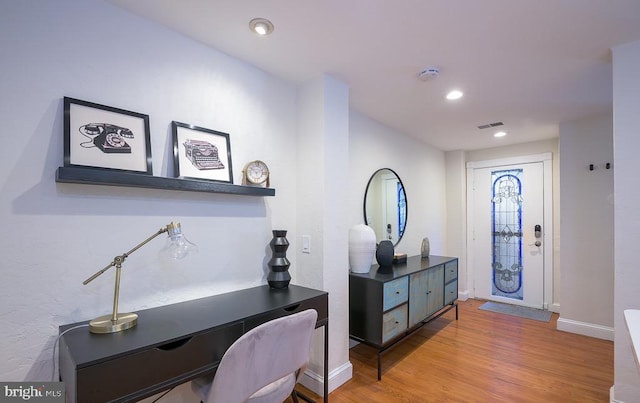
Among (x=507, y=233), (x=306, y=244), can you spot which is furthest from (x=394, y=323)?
(x=507, y=233)

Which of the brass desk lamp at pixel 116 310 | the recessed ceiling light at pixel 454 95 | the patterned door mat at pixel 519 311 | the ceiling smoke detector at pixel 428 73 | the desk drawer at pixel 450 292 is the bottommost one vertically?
the patterned door mat at pixel 519 311

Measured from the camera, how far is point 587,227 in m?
3.33

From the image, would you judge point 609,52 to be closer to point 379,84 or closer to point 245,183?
point 379,84

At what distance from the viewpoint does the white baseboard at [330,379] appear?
2.26 meters

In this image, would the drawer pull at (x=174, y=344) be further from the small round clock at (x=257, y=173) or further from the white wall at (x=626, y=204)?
the white wall at (x=626, y=204)

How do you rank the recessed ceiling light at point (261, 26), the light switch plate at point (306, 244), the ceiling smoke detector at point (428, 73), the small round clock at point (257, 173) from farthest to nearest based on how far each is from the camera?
the light switch plate at point (306, 244) < the ceiling smoke detector at point (428, 73) < the small round clock at point (257, 173) < the recessed ceiling light at point (261, 26)

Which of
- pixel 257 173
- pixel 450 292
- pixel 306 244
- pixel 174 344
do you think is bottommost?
pixel 450 292

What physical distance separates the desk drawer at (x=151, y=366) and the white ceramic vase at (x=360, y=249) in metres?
1.44

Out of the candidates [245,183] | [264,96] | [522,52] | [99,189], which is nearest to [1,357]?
[99,189]

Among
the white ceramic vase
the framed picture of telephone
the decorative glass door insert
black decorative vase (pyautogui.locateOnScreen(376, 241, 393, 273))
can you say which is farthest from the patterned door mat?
the framed picture of telephone

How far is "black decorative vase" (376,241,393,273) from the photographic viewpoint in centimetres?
298

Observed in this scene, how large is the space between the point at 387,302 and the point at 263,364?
145cm

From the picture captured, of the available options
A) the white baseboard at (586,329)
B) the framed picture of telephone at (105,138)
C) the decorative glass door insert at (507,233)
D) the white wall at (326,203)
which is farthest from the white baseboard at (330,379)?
the decorative glass door insert at (507,233)

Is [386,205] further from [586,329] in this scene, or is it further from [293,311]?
[586,329]
